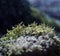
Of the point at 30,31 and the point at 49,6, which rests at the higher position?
the point at 49,6

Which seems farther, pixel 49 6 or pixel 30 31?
pixel 49 6

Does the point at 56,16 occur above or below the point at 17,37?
above

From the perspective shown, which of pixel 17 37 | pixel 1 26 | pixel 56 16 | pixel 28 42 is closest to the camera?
pixel 28 42

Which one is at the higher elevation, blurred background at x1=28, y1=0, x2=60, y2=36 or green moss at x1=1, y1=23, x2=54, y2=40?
blurred background at x1=28, y1=0, x2=60, y2=36

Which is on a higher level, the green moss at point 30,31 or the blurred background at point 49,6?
the blurred background at point 49,6

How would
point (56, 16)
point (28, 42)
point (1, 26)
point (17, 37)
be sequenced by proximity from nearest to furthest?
point (28, 42), point (17, 37), point (1, 26), point (56, 16)

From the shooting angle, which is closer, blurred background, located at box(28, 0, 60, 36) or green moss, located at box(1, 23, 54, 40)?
green moss, located at box(1, 23, 54, 40)

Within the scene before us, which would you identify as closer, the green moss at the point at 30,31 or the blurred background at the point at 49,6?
the green moss at the point at 30,31

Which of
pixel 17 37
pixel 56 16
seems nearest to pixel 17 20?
pixel 56 16

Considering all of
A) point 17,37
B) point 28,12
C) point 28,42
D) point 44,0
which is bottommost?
point 28,42

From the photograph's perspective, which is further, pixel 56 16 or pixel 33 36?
pixel 56 16

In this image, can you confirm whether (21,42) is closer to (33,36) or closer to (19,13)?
(33,36)
